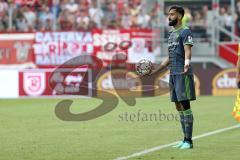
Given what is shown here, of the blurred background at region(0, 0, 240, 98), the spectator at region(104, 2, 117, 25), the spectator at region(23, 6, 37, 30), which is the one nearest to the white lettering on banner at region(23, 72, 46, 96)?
the blurred background at region(0, 0, 240, 98)

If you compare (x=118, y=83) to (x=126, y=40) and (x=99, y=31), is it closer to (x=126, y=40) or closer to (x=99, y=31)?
(x=126, y=40)

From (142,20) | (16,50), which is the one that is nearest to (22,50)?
(16,50)

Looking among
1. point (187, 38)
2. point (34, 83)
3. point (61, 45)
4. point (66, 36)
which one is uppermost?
point (187, 38)

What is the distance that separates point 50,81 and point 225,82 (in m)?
6.71

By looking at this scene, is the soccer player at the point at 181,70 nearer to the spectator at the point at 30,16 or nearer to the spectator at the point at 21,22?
the spectator at the point at 30,16

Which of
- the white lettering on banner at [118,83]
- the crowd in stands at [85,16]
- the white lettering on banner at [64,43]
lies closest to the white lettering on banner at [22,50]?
the white lettering on banner at [64,43]

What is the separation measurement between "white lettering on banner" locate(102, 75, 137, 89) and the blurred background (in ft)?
4.93

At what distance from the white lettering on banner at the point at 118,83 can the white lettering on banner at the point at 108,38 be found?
2.17 meters

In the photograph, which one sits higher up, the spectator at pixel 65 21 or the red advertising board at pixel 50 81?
A: the spectator at pixel 65 21

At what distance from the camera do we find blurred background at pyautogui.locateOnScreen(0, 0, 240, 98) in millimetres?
32625

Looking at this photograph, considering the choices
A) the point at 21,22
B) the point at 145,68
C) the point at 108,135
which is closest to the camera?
the point at 145,68

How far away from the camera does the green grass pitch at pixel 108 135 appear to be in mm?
12016

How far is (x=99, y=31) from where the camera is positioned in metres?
32.6

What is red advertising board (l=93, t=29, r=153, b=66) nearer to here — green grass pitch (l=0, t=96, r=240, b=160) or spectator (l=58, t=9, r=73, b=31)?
spectator (l=58, t=9, r=73, b=31)
